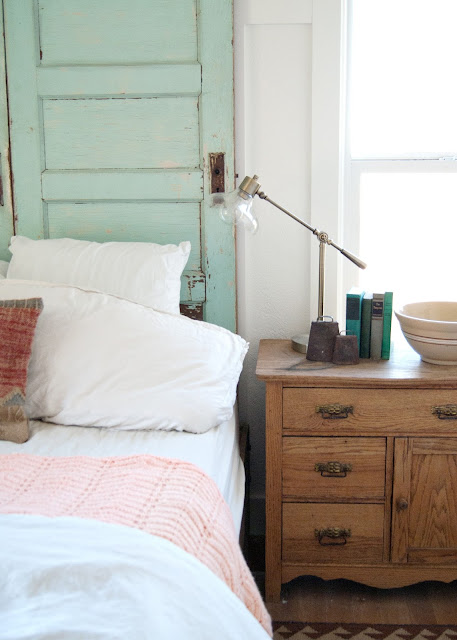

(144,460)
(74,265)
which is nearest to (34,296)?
(74,265)

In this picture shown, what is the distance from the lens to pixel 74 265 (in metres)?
2.20

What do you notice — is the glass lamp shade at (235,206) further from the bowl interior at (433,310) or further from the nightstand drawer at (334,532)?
the nightstand drawer at (334,532)

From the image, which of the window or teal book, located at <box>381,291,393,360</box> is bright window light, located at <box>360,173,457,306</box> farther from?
teal book, located at <box>381,291,393,360</box>

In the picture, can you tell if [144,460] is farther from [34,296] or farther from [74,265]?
[74,265]

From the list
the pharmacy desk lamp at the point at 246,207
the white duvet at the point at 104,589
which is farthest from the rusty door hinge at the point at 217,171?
the white duvet at the point at 104,589

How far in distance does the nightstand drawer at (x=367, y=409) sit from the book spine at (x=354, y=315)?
0.23 metres

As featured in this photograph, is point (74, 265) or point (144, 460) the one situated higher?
point (74, 265)

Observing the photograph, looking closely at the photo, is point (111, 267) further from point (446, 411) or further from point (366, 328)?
point (446, 411)

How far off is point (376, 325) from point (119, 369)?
814 millimetres

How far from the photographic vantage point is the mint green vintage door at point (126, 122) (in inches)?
91.7

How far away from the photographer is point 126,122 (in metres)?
2.38

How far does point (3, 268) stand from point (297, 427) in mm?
1097

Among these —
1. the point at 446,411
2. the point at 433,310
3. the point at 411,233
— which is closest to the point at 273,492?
the point at 446,411

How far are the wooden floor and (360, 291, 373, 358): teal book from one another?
2.43ft
